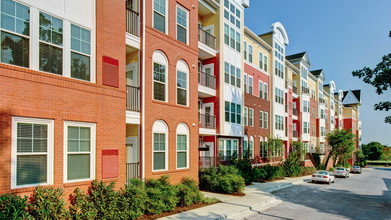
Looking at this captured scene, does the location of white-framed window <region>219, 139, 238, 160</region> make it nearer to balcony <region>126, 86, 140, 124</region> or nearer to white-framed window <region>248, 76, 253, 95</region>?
white-framed window <region>248, 76, 253, 95</region>

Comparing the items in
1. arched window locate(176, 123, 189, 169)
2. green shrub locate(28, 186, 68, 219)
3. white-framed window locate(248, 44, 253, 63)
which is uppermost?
white-framed window locate(248, 44, 253, 63)

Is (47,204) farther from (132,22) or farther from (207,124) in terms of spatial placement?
(207,124)

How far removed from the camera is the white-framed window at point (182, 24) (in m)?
15.4

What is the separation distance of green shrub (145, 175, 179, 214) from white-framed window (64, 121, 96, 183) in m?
2.58

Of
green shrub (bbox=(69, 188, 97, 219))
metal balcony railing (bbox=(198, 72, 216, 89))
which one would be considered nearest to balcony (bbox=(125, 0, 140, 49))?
green shrub (bbox=(69, 188, 97, 219))

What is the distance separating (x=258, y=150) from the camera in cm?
2733

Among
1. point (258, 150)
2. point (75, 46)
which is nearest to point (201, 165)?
point (258, 150)

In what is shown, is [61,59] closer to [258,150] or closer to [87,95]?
[87,95]

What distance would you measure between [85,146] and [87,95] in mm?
1801

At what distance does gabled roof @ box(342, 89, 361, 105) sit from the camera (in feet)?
259

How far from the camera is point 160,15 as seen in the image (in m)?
14.1

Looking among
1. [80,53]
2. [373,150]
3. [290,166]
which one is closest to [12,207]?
[80,53]

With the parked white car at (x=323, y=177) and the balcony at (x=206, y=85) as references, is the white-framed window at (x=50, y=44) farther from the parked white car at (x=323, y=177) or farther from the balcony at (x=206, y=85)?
the parked white car at (x=323, y=177)

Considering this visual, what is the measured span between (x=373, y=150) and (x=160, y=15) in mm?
111485
